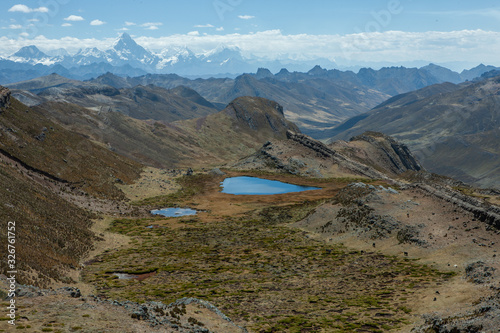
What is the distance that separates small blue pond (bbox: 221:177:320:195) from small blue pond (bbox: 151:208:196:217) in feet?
96.4

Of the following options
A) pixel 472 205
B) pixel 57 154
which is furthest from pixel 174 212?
pixel 472 205

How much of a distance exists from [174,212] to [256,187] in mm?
44316

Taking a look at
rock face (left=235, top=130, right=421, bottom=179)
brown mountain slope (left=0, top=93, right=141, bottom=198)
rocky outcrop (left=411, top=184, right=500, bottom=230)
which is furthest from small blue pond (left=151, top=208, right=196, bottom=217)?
rock face (left=235, top=130, right=421, bottom=179)

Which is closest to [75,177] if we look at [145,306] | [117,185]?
[117,185]

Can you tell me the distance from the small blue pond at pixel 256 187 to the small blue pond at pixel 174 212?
2938cm

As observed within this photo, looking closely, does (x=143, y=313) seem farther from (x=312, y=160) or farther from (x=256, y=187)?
(x=312, y=160)

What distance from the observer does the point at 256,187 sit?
436 feet

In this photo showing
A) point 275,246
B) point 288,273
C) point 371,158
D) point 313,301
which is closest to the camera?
point 313,301

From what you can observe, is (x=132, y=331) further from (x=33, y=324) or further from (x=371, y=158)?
(x=371, y=158)

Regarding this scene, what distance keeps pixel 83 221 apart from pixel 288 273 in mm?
42590

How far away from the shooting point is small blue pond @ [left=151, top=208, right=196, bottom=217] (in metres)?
92.6

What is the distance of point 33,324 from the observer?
85.1 ft

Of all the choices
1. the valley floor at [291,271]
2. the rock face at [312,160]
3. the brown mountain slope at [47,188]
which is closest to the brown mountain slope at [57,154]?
the brown mountain slope at [47,188]

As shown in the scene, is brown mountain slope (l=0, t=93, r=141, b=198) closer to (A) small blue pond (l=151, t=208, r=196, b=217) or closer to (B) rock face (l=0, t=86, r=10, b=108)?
(B) rock face (l=0, t=86, r=10, b=108)
